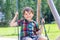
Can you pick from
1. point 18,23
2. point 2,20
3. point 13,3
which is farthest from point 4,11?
point 18,23

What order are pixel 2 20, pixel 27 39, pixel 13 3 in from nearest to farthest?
pixel 27 39 → pixel 13 3 → pixel 2 20

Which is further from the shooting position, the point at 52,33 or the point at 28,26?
the point at 52,33

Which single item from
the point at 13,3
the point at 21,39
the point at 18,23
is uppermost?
the point at 13,3

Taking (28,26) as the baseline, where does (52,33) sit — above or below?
below

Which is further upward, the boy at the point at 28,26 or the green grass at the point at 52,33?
the boy at the point at 28,26

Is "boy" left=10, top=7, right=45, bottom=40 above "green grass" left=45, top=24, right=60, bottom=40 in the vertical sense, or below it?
above

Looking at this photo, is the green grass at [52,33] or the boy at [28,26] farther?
the green grass at [52,33]

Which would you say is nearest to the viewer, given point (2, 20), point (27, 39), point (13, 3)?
point (27, 39)

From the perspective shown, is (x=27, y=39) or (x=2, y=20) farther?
(x=2, y=20)

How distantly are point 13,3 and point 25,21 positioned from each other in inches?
357

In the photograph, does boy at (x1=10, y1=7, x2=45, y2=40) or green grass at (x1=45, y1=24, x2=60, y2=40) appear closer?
boy at (x1=10, y1=7, x2=45, y2=40)

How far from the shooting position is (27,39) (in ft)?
9.87

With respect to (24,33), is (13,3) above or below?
above

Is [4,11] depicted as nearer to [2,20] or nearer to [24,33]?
[2,20]
